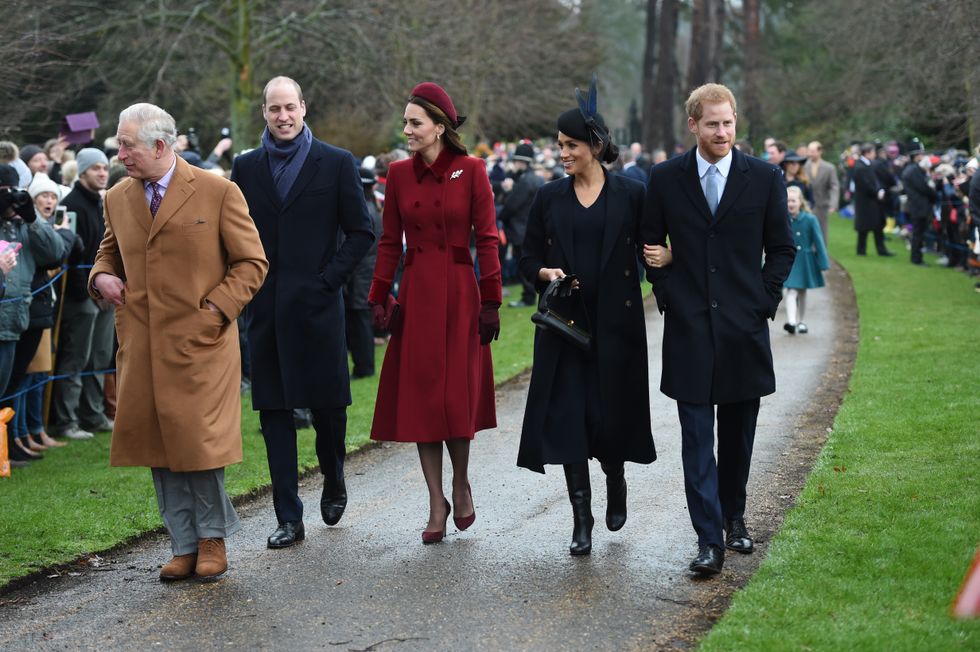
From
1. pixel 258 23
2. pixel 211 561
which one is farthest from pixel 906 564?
pixel 258 23

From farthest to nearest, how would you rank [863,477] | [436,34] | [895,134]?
1. [895,134]
2. [436,34]
3. [863,477]

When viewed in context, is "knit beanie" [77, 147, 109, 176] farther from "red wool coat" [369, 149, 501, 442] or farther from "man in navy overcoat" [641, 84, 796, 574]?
"man in navy overcoat" [641, 84, 796, 574]

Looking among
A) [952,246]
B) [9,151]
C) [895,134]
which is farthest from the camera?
[895,134]

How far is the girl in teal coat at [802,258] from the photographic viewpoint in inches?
617

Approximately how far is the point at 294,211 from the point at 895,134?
1559 inches

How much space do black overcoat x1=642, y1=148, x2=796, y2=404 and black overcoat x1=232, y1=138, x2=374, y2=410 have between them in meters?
1.65

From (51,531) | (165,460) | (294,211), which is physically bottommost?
(51,531)

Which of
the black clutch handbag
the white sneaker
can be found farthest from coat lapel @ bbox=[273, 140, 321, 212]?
the white sneaker

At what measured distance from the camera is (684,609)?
5.84 m

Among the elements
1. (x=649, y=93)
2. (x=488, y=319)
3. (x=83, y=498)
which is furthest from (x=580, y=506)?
(x=649, y=93)

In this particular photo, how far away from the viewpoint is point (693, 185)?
6.55 meters

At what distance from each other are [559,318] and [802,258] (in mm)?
9576

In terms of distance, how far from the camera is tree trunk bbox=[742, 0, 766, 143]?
52.5m

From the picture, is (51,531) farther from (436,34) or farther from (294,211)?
(436,34)
